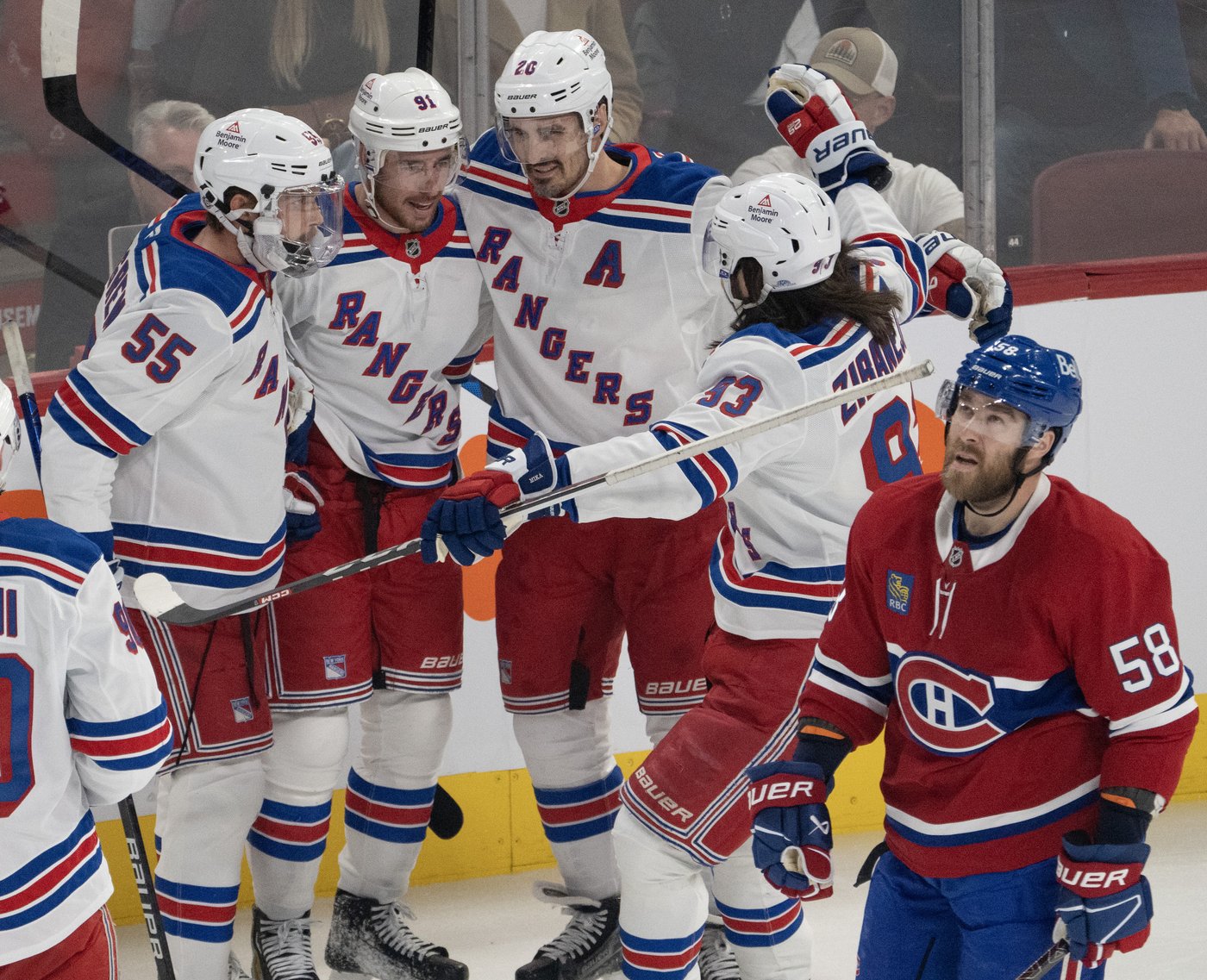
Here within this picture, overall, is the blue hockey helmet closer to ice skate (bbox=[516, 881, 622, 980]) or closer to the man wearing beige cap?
ice skate (bbox=[516, 881, 622, 980])

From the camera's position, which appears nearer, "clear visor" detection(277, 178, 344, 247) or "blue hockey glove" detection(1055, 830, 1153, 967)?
"blue hockey glove" detection(1055, 830, 1153, 967)

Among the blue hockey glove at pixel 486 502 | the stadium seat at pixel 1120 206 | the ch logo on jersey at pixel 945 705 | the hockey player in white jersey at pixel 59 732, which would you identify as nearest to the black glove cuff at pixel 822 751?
the ch logo on jersey at pixel 945 705

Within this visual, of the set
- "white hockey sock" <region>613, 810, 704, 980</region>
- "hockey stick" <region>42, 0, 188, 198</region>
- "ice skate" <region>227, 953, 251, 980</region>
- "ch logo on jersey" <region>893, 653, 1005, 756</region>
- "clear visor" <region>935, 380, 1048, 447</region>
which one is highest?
"hockey stick" <region>42, 0, 188, 198</region>

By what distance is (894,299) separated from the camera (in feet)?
8.40

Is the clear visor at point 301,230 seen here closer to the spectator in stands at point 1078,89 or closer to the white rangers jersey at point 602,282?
the white rangers jersey at point 602,282

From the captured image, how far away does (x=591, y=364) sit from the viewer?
2875 millimetres

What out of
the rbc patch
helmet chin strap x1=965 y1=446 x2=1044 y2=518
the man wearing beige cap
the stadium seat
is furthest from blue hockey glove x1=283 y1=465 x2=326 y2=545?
the stadium seat

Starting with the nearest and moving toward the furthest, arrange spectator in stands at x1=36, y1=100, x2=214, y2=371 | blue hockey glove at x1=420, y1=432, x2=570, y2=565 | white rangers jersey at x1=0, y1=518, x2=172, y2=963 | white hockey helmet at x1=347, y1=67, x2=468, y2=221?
white rangers jersey at x1=0, y1=518, x2=172, y2=963, blue hockey glove at x1=420, y1=432, x2=570, y2=565, white hockey helmet at x1=347, y1=67, x2=468, y2=221, spectator in stands at x1=36, y1=100, x2=214, y2=371

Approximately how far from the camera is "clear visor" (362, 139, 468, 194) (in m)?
2.73

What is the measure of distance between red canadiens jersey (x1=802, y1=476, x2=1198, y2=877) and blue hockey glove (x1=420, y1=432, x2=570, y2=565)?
519mm

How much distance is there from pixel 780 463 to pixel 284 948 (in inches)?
47.8

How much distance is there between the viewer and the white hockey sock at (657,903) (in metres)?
2.52

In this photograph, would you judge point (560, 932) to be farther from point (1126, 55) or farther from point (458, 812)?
point (1126, 55)

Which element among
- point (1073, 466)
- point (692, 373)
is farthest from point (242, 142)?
point (1073, 466)
